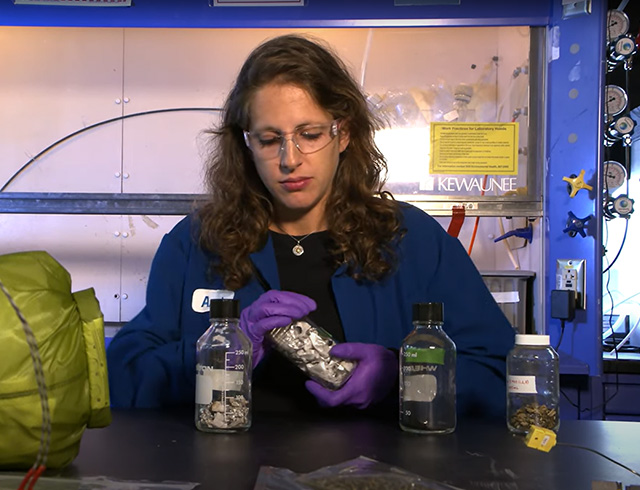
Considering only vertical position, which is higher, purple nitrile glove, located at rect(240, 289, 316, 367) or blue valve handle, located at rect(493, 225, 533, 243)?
blue valve handle, located at rect(493, 225, 533, 243)

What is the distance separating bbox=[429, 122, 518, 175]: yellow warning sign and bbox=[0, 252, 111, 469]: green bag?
155 cm

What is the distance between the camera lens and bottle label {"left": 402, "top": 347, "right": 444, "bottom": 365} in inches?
37.2

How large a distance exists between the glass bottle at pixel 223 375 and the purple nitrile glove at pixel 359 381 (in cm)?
17

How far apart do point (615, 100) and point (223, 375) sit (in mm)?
1737

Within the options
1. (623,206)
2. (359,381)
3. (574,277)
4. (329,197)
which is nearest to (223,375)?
(359,381)

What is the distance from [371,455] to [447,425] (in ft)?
0.62

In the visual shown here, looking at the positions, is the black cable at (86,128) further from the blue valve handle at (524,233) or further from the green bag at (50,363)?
the green bag at (50,363)

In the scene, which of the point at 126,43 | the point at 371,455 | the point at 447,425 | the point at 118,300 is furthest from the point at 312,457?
the point at 126,43

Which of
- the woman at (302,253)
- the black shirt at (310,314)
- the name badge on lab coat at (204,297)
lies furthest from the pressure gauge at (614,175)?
the name badge on lab coat at (204,297)

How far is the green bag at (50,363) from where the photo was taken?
25.1 inches

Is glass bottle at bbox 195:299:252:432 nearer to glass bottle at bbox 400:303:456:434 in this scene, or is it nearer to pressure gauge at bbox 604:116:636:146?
glass bottle at bbox 400:303:456:434

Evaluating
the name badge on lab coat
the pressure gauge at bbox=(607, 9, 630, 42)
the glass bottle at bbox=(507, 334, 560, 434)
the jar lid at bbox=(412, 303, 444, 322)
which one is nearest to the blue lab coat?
the name badge on lab coat

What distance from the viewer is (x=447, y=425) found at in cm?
94

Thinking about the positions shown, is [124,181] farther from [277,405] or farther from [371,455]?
[371,455]
